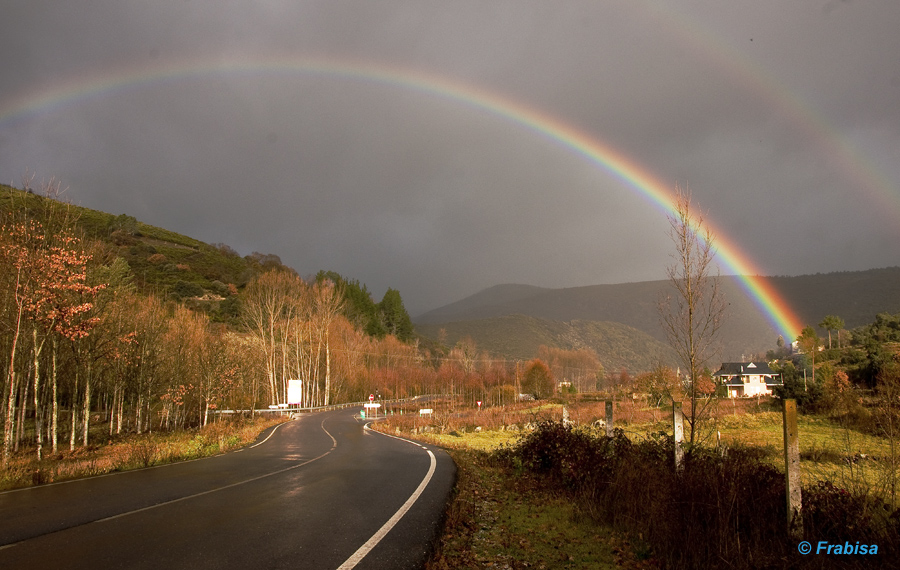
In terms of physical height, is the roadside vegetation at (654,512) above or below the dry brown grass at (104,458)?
above

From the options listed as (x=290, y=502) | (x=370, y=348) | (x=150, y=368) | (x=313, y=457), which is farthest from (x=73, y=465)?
(x=370, y=348)

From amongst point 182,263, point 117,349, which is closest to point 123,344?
point 117,349

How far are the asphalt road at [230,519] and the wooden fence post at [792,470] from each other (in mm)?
4605

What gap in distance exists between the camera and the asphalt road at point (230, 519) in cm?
619

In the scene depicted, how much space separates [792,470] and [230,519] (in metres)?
8.10

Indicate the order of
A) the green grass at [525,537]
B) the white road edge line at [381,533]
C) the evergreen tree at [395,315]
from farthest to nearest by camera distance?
the evergreen tree at [395,315]
the green grass at [525,537]
the white road edge line at [381,533]

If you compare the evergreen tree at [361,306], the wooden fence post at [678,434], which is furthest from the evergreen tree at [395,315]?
the wooden fence post at [678,434]

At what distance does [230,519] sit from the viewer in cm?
821

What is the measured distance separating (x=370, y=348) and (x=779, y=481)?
Result: 311 feet

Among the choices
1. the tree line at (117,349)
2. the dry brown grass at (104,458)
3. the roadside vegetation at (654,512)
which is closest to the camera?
the roadside vegetation at (654,512)

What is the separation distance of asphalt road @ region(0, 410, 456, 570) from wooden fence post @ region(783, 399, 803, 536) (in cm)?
460

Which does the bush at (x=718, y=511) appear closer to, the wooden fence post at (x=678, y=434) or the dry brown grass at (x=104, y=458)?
the wooden fence post at (x=678, y=434)

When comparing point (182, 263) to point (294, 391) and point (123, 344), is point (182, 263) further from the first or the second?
point (123, 344)

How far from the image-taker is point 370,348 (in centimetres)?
9962
